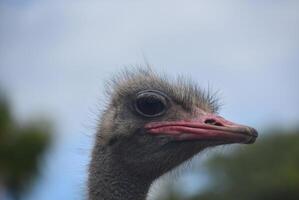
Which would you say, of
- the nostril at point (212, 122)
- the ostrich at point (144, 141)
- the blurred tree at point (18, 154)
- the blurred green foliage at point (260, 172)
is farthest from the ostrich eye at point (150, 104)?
the blurred green foliage at point (260, 172)

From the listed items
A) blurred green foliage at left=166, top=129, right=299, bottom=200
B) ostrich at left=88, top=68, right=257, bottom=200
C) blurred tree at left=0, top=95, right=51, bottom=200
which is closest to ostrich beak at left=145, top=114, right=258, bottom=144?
ostrich at left=88, top=68, right=257, bottom=200

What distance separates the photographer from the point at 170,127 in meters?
7.65

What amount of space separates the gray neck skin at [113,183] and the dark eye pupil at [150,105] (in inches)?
15.7

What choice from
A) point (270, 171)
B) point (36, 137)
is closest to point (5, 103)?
point (36, 137)

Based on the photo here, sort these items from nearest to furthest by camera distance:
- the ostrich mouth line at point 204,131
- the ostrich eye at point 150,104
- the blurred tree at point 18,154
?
the ostrich mouth line at point 204,131 < the ostrich eye at point 150,104 < the blurred tree at point 18,154

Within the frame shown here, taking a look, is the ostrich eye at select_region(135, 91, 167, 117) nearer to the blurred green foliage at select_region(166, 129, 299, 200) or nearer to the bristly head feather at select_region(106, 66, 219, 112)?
the bristly head feather at select_region(106, 66, 219, 112)

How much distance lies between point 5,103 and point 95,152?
657 inches

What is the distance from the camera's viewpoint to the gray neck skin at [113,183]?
7613mm

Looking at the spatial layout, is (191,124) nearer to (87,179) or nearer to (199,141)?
(199,141)

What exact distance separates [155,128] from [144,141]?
0.40ft

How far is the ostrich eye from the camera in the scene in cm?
775

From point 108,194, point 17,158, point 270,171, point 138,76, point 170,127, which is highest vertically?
point 270,171

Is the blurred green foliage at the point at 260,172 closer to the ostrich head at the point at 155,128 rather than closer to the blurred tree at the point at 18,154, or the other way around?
the blurred tree at the point at 18,154

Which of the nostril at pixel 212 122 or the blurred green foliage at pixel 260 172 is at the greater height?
the blurred green foliage at pixel 260 172
